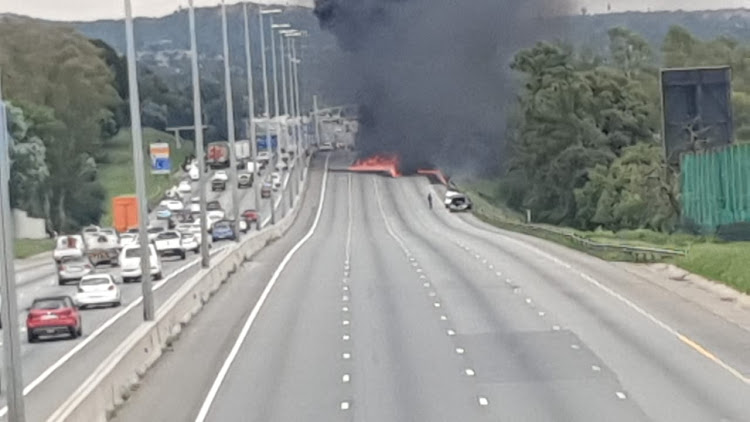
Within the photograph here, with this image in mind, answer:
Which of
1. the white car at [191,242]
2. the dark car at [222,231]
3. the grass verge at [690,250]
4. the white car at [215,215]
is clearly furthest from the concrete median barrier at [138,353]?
the white car at [215,215]

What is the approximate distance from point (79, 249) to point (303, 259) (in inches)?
559

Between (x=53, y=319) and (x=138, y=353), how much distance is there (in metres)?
12.4

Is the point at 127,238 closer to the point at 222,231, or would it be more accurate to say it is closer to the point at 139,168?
the point at 222,231

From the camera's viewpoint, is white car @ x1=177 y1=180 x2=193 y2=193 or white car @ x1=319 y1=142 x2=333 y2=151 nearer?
white car @ x1=177 y1=180 x2=193 y2=193

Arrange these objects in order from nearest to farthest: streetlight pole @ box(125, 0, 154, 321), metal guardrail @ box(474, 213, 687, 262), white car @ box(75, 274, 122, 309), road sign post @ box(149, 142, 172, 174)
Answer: streetlight pole @ box(125, 0, 154, 321), white car @ box(75, 274, 122, 309), metal guardrail @ box(474, 213, 687, 262), road sign post @ box(149, 142, 172, 174)

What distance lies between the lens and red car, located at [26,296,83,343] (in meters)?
51.5

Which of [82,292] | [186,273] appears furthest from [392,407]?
[186,273]

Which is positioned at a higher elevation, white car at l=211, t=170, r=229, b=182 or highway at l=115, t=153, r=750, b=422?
white car at l=211, t=170, r=229, b=182

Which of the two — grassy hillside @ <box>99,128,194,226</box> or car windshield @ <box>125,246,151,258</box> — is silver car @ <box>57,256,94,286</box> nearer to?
car windshield @ <box>125,246,151,258</box>

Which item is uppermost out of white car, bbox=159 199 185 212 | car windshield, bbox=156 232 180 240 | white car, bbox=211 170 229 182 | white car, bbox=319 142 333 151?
white car, bbox=319 142 333 151

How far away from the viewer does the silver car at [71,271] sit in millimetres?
76394

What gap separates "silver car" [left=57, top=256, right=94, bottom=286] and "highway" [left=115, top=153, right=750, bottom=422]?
770 centimetres

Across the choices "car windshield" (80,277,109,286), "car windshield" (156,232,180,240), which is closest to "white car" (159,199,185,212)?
"car windshield" (156,232,180,240)

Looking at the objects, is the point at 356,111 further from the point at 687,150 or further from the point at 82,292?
the point at 82,292
